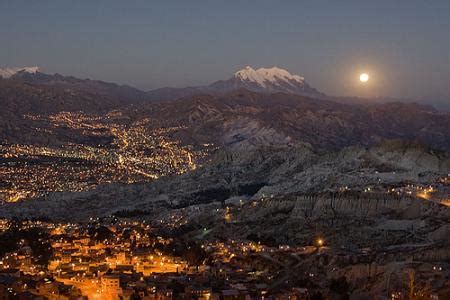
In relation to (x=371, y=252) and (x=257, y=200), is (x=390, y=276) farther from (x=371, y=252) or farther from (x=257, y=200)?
(x=257, y=200)

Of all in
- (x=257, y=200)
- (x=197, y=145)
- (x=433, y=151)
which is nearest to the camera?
(x=257, y=200)

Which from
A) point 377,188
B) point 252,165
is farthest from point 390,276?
point 252,165

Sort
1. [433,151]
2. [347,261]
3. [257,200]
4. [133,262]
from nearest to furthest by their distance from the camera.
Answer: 1. [347,261]
2. [133,262]
3. [257,200]
4. [433,151]

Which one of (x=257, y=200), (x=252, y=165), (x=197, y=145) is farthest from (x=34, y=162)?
(x=257, y=200)

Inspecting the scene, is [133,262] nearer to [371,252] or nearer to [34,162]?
[371,252]

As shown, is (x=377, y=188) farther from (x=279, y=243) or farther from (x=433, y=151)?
(x=433, y=151)

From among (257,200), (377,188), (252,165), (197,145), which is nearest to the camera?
(377,188)

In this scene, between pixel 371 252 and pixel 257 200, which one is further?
pixel 257 200

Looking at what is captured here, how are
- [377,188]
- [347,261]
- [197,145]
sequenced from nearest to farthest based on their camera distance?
[347,261]
[377,188]
[197,145]

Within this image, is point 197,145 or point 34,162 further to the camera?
point 197,145
